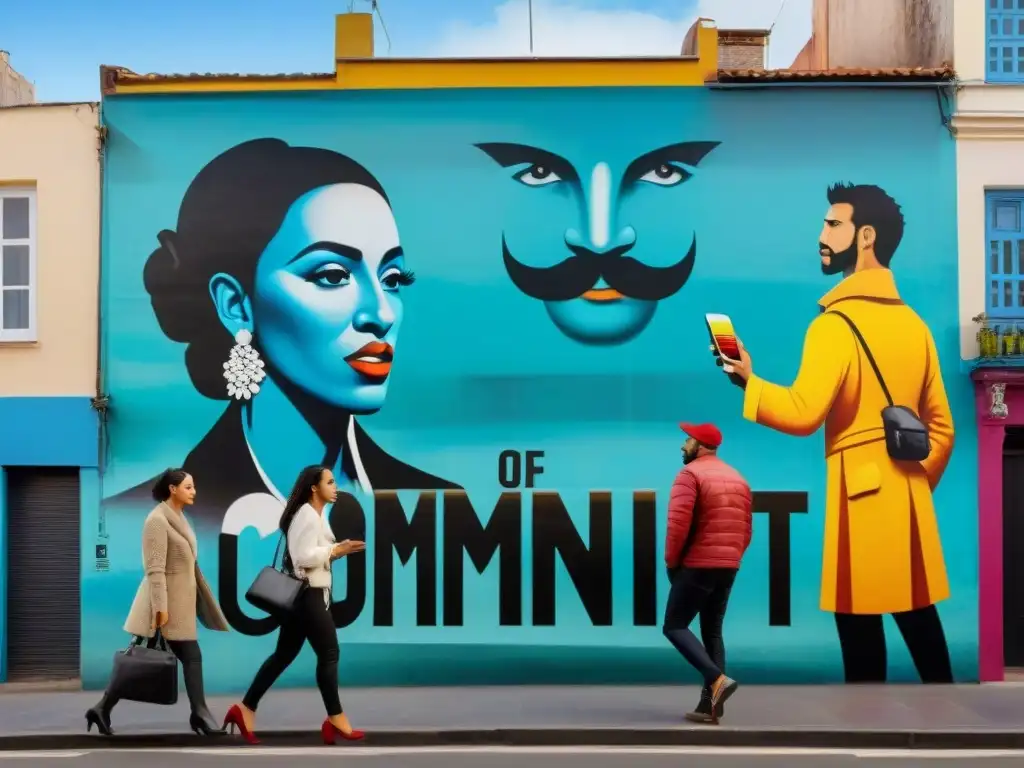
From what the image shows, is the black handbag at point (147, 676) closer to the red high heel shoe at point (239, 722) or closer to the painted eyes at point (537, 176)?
the red high heel shoe at point (239, 722)

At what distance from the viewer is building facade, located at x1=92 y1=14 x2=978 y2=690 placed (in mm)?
10984

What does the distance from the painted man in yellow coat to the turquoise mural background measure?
4.8 inches

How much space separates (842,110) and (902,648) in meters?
4.88

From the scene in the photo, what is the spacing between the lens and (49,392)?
11.3 m

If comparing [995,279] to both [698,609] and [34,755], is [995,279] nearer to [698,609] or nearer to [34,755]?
[698,609]

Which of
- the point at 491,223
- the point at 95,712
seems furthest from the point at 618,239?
the point at 95,712

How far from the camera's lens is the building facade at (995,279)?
35.8 feet

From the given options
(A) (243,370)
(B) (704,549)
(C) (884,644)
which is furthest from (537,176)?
(C) (884,644)

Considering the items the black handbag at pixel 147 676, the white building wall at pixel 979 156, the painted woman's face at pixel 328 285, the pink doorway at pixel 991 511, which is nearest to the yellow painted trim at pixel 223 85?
the painted woman's face at pixel 328 285

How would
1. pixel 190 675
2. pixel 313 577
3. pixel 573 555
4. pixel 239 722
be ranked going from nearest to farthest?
pixel 313 577
pixel 239 722
pixel 190 675
pixel 573 555

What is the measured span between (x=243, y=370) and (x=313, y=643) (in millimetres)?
3644

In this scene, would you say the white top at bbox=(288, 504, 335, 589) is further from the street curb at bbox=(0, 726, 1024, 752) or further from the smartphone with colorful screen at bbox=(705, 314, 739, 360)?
the smartphone with colorful screen at bbox=(705, 314, 739, 360)

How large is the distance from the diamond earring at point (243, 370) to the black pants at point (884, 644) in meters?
5.66

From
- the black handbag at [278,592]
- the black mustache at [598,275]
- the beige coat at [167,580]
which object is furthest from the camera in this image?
the black mustache at [598,275]
